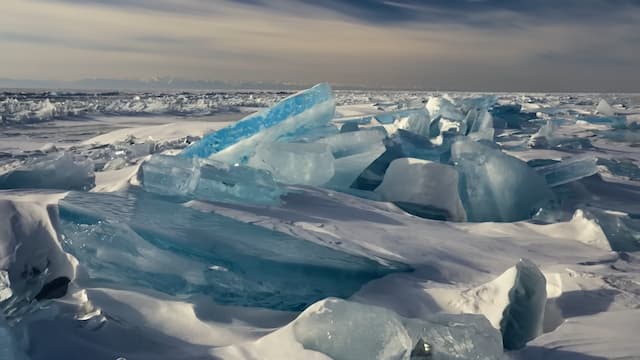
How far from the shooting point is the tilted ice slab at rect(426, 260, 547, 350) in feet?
5.33

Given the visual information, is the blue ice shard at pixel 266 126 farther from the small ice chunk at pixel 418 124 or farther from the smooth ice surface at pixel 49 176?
the small ice chunk at pixel 418 124

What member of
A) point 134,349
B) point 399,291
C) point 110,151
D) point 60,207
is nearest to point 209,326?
point 134,349

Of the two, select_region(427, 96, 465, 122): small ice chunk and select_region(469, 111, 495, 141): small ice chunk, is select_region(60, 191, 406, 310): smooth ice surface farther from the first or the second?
select_region(427, 96, 465, 122): small ice chunk

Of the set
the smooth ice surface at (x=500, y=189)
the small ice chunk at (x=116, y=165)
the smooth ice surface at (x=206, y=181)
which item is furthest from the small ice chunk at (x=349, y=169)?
the small ice chunk at (x=116, y=165)

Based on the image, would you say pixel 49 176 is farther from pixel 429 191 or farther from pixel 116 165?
pixel 429 191

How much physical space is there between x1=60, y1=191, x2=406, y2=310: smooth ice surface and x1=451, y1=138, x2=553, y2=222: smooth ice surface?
1.40m

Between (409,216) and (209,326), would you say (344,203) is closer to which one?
(409,216)

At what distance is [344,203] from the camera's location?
10.5ft

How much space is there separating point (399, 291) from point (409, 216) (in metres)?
1.13

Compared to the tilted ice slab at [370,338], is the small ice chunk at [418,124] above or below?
above

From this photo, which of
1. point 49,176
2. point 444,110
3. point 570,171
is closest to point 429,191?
point 570,171

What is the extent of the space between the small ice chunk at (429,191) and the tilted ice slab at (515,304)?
1.43 meters

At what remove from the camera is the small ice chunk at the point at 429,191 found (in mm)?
3283

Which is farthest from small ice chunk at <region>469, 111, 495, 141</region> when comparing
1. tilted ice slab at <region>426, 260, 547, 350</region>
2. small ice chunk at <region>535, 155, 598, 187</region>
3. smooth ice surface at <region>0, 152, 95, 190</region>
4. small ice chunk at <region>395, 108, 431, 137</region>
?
tilted ice slab at <region>426, 260, 547, 350</region>
